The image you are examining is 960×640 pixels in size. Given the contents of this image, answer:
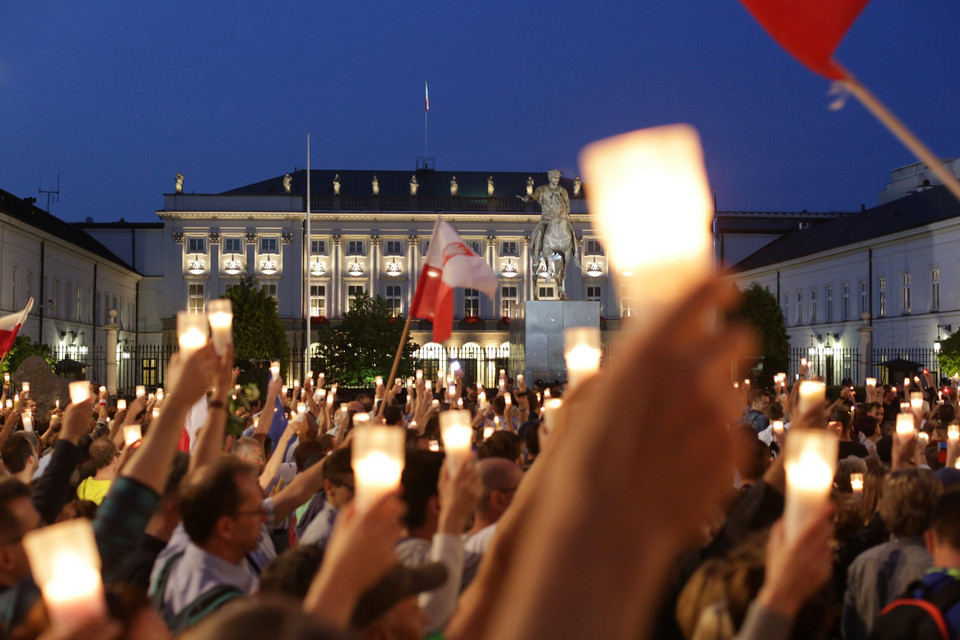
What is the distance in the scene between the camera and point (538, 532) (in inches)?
29.7

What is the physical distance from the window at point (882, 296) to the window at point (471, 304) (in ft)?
90.9

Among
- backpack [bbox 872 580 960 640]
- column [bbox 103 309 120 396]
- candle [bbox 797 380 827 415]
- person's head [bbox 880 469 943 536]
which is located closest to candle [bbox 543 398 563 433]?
candle [bbox 797 380 827 415]

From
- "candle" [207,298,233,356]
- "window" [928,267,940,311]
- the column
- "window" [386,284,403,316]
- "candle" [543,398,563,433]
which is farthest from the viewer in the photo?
"window" [386,284,403,316]

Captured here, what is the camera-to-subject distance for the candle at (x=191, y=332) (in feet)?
9.70

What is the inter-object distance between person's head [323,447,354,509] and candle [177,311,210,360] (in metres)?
1.51

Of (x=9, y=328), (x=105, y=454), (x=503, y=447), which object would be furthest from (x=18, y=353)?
(x=503, y=447)

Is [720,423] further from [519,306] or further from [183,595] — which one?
[519,306]

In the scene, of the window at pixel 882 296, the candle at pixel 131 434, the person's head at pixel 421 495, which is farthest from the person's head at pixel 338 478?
the window at pixel 882 296

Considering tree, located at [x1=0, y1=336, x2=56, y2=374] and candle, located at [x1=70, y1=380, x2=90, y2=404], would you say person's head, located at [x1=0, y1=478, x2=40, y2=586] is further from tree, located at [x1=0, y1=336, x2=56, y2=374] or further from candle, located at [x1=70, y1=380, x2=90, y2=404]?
tree, located at [x1=0, y1=336, x2=56, y2=374]

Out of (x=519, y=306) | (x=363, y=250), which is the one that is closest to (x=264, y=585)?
(x=519, y=306)

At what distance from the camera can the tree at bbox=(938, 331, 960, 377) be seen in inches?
1262

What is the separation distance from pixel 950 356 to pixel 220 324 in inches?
1295

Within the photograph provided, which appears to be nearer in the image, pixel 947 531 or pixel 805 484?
pixel 805 484

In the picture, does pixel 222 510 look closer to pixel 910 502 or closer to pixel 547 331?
pixel 910 502
